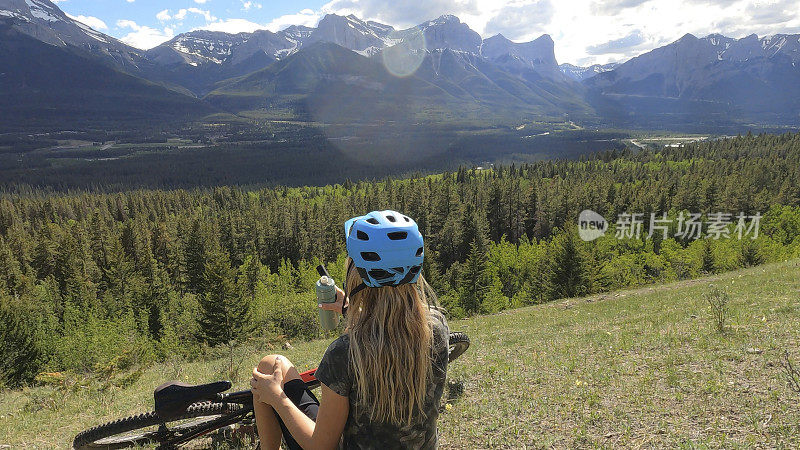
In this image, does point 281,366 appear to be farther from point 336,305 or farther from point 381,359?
point 381,359

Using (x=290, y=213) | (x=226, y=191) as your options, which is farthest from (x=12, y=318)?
(x=226, y=191)

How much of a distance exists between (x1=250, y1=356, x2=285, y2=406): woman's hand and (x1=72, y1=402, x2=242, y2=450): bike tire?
2.18m

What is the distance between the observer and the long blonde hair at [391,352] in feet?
10.5

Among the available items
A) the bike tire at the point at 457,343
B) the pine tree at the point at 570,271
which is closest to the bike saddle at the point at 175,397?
the bike tire at the point at 457,343

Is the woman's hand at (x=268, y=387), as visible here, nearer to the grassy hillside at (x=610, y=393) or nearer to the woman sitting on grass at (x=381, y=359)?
the woman sitting on grass at (x=381, y=359)

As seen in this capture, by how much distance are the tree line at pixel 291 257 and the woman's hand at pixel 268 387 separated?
15.1m

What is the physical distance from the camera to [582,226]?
89.2 meters

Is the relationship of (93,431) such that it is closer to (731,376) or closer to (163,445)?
(163,445)

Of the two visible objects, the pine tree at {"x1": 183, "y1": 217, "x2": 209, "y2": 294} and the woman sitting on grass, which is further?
the pine tree at {"x1": 183, "y1": 217, "x2": 209, "y2": 294}

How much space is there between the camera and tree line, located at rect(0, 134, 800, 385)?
42.1 meters

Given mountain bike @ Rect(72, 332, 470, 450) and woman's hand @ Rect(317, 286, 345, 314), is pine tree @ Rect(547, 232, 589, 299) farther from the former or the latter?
mountain bike @ Rect(72, 332, 470, 450)

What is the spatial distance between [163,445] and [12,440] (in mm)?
5895

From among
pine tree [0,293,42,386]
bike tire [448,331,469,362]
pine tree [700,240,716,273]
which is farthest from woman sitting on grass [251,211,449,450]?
pine tree [700,240,716,273]

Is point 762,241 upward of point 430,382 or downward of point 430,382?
downward
